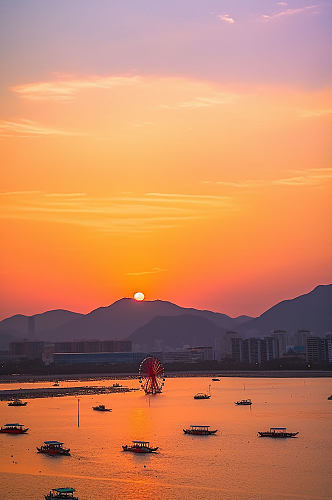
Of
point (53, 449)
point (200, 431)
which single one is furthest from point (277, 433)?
point (53, 449)

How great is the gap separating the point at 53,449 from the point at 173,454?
841 cm

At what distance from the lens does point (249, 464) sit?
51531mm

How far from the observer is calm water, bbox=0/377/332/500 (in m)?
44.6

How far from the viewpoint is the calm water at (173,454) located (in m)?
44.6

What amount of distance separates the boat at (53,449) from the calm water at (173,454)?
3.07ft

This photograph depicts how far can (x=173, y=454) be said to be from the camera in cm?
5550

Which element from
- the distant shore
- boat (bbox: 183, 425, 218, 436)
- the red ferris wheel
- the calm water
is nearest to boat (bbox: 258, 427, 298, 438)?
the calm water

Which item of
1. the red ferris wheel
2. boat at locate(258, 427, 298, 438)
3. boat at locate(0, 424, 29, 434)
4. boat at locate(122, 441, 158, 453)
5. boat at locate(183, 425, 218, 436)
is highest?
the red ferris wheel

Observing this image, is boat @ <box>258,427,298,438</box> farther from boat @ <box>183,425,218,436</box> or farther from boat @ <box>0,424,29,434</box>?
boat @ <box>0,424,29,434</box>

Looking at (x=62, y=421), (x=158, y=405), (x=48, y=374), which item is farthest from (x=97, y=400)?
(x=48, y=374)

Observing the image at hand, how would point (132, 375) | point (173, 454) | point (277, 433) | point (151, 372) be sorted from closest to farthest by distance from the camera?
point (173, 454)
point (277, 433)
point (151, 372)
point (132, 375)

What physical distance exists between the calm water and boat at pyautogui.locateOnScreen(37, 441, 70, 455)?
3.07 ft

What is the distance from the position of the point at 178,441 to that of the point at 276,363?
13922 centimetres

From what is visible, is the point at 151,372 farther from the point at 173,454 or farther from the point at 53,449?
the point at 173,454
